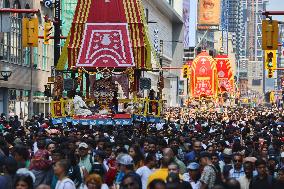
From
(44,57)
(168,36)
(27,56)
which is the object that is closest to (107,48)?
(27,56)

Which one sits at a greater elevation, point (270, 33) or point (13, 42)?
point (13, 42)

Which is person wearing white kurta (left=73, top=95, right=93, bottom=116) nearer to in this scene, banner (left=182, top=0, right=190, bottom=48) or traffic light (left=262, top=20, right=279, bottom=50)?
traffic light (left=262, top=20, right=279, bottom=50)

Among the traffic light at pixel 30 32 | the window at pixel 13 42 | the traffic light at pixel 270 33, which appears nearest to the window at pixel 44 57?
the window at pixel 13 42

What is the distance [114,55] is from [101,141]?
635 inches

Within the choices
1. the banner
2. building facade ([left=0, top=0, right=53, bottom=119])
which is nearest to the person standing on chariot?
building facade ([left=0, top=0, right=53, bottom=119])

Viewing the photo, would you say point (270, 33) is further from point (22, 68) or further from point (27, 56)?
point (27, 56)

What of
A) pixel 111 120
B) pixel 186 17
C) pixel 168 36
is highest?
pixel 186 17

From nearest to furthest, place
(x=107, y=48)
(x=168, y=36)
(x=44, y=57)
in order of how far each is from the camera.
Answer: (x=107, y=48) → (x=44, y=57) → (x=168, y=36)

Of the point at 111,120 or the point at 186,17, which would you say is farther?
the point at 186,17

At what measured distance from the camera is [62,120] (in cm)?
3097

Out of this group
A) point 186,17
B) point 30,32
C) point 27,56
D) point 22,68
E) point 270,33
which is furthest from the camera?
point 186,17

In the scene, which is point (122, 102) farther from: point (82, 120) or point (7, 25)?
point (7, 25)

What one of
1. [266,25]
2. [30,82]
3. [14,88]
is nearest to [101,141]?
[266,25]

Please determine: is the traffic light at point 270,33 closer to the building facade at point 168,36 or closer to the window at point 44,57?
the window at point 44,57
